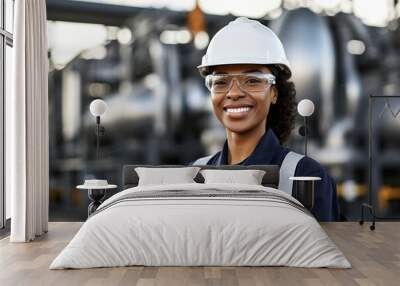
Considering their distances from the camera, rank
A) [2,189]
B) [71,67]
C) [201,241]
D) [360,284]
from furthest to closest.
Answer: [71,67]
[2,189]
[201,241]
[360,284]

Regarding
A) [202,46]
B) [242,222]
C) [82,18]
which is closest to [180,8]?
[202,46]

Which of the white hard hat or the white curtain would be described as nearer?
the white curtain

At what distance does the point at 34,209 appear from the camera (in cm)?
552

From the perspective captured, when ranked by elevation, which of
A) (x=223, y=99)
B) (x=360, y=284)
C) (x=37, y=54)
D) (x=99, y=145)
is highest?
(x=37, y=54)

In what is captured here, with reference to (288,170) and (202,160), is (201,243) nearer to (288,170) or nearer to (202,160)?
(288,170)

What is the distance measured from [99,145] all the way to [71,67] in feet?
3.16

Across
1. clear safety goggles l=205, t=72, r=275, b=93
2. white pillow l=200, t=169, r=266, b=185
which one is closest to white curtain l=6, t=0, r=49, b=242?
white pillow l=200, t=169, r=266, b=185

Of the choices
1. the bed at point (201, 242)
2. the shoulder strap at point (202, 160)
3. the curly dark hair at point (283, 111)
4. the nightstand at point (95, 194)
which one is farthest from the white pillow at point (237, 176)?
the bed at point (201, 242)

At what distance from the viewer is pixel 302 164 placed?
6398 mm

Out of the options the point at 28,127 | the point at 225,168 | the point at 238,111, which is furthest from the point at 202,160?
the point at 28,127

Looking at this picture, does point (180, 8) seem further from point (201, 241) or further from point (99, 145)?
point (201, 241)

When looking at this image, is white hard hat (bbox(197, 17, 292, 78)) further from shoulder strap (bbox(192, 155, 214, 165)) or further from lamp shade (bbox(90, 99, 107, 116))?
lamp shade (bbox(90, 99, 107, 116))

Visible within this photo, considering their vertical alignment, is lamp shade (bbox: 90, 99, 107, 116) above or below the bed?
above

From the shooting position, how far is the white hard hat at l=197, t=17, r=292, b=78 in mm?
6270
